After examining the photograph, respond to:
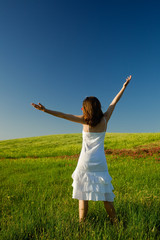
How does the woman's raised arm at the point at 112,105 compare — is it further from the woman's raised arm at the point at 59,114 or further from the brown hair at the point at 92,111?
the woman's raised arm at the point at 59,114

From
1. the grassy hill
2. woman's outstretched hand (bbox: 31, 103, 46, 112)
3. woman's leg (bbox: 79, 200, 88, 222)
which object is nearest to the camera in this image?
woman's outstretched hand (bbox: 31, 103, 46, 112)

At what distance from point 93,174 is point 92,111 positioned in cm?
130

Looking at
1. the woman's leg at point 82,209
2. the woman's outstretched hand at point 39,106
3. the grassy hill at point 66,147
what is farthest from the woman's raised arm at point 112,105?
the grassy hill at point 66,147

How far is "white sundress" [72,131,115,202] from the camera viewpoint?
147 inches

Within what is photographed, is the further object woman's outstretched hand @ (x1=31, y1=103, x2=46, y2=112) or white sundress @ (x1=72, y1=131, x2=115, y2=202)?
white sundress @ (x1=72, y1=131, x2=115, y2=202)

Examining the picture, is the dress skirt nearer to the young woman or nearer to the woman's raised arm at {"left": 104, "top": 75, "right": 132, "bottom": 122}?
the young woman

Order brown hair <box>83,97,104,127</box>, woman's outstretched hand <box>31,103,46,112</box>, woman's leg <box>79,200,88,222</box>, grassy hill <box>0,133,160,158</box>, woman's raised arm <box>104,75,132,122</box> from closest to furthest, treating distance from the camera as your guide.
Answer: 1. woman's outstretched hand <box>31,103,46,112</box>
2. brown hair <box>83,97,104,127</box>
3. woman's leg <box>79,200,88,222</box>
4. woman's raised arm <box>104,75,132,122</box>
5. grassy hill <box>0,133,160,158</box>

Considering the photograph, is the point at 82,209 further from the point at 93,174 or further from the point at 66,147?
the point at 66,147

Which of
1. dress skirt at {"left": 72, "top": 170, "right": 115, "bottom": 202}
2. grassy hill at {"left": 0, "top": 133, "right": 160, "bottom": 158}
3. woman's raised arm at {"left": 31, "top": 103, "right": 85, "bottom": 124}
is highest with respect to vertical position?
woman's raised arm at {"left": 31, "top": 103, "right": 85, "bottom": 124}

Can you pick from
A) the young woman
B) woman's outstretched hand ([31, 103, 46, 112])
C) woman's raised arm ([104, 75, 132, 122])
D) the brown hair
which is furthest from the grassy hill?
woman's outstretched hand ([31, 103, 46, 112])

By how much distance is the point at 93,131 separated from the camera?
12.6 ft

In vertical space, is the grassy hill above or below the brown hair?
below

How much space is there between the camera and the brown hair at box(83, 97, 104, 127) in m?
3.71

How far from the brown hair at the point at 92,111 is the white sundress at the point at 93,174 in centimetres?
27
